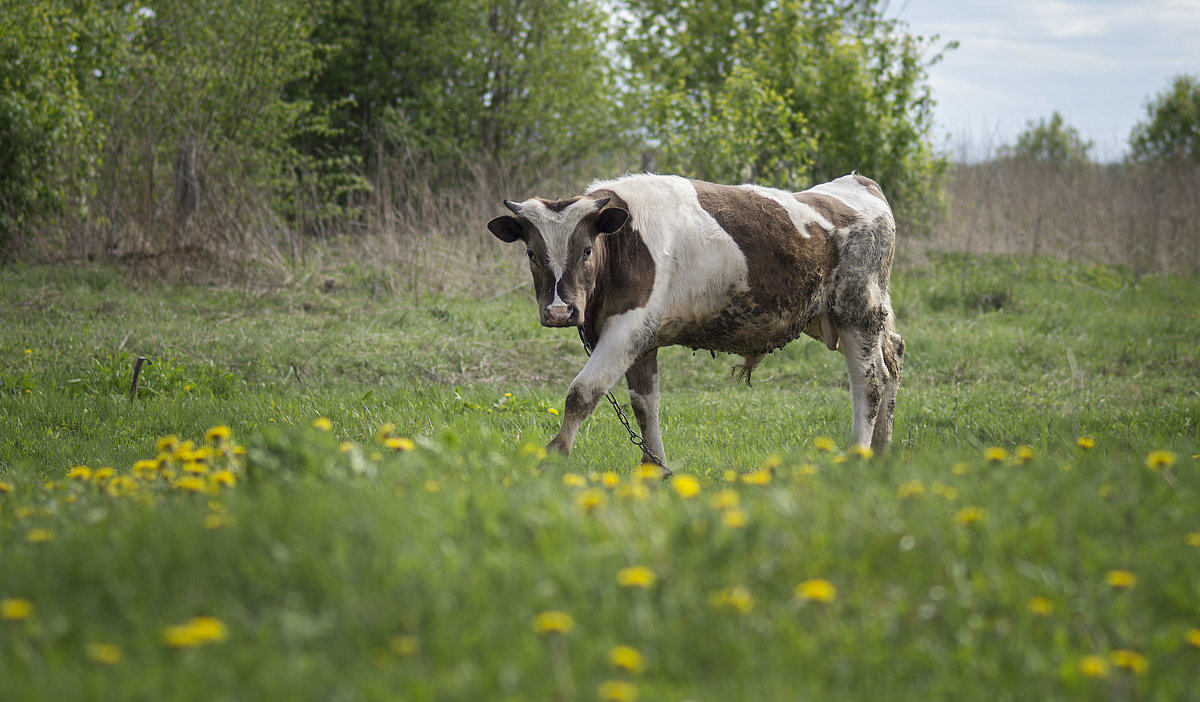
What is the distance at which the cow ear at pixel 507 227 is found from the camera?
5430 mm

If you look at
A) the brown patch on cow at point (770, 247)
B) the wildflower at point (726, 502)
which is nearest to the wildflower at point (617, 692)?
the wildflower at point (726, 502)

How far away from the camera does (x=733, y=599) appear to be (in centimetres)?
258

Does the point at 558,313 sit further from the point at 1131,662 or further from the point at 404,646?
the point at 1131,662

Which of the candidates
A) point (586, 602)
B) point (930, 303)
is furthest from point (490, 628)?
point (930, 303)

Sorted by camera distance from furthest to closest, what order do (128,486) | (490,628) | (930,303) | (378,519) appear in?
(930,303)
(128,486)
(378,519)
(490,628)

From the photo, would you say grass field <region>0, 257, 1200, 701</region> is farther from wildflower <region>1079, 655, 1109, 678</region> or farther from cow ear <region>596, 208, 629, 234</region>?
cow ear <region>596, 208, 629, 234</region>

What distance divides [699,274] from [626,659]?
11.9ft

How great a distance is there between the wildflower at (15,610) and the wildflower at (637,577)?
1512 mm

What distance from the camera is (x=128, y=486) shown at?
3787mm

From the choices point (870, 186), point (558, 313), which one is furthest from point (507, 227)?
point (870, 186)

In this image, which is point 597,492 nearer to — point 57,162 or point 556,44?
point 57,162

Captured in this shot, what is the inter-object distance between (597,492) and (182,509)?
141 cm

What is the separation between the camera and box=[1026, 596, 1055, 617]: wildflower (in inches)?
105

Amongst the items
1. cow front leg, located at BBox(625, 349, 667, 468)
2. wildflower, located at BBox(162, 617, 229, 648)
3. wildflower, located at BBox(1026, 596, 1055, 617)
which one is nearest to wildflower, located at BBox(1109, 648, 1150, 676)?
wildflower, located at BBox(1026, 596, 1055, 617)
